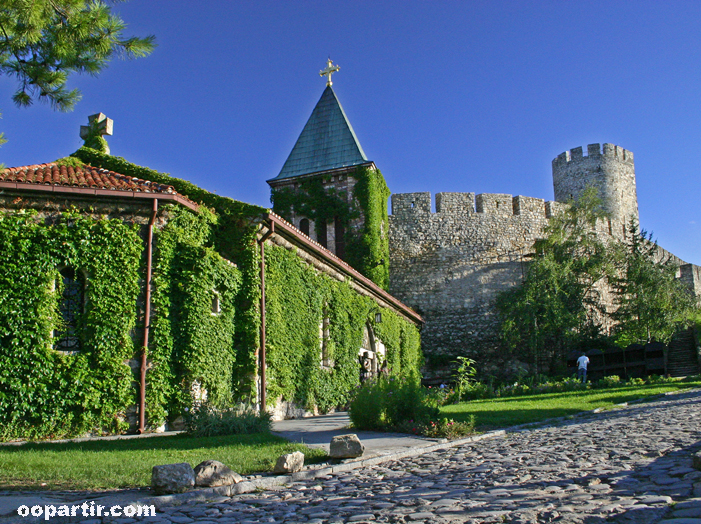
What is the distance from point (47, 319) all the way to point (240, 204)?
194 inches

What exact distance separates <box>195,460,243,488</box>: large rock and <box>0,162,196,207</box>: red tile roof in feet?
24.0

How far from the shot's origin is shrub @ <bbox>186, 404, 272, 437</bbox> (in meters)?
9.41

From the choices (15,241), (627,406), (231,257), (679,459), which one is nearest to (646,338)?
(627,406)

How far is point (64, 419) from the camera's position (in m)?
10.3

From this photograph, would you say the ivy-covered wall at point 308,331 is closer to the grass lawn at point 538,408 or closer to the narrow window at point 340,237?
the grass lawn at point 538,408

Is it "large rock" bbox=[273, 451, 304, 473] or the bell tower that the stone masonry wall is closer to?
the bell tower

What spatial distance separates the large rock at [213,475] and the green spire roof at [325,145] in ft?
71.8

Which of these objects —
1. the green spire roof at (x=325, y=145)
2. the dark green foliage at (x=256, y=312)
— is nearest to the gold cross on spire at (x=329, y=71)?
the green spire roof at (x=325, y=145)

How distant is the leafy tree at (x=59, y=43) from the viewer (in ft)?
25.9

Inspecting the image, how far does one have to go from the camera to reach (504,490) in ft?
16.3

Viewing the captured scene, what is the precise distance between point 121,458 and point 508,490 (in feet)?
15.0

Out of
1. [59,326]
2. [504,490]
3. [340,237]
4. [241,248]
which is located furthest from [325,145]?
[504,490]

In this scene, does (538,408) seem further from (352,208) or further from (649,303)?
(649,303)

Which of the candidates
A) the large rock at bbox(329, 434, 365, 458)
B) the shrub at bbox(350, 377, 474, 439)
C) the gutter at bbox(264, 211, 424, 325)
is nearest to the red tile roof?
the gutter at bbox(264, 211, 424, 325)
